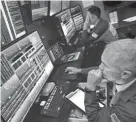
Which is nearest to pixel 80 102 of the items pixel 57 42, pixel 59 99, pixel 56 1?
pixel 59 99

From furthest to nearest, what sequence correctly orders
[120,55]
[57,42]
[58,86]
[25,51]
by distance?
[57,42], [58,86], [25,51], [120,55]

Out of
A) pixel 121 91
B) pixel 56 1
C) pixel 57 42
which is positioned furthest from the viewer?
pixel 56 1

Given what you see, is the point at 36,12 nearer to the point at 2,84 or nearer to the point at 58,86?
the point at 58,86

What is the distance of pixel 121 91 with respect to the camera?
3.16 ft

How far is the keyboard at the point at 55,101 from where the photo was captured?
43.3 inches

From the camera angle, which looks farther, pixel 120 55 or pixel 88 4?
pixel 88 4

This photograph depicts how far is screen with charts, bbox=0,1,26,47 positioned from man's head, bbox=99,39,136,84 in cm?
70

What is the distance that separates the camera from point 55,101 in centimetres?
119

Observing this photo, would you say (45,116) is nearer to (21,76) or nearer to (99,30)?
(21,76)

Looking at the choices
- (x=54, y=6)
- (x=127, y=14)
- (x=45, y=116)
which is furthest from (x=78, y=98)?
(x=127, y=14)

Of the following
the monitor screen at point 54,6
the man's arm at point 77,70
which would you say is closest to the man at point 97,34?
the monitor screen at point 54,6

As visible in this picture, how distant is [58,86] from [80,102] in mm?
276

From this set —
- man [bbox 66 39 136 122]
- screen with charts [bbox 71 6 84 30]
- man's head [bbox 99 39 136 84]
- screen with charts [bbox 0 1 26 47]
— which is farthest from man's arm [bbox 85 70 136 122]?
screen with charts [bbox 71 6 84 30]

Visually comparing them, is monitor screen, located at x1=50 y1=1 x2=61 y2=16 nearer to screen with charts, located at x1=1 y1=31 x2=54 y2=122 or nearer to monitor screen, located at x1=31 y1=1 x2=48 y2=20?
monitor screen, located at x1=31 y1=1 x2=48 y2=20
